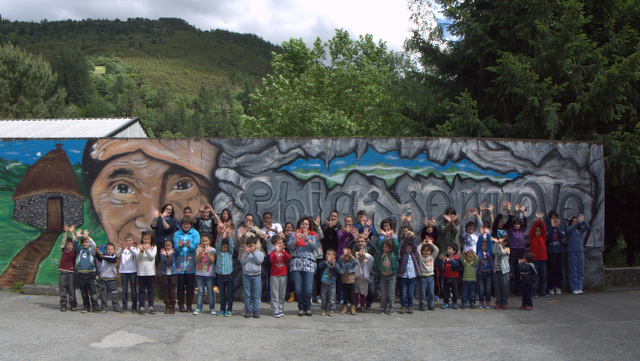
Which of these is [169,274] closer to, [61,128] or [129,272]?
[129,272]

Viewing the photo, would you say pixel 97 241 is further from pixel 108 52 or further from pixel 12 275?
pixel 108 52

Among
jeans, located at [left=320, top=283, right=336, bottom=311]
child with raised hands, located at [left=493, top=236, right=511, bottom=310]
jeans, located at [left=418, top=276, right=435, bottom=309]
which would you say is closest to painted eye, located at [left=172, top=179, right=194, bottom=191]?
jeans, located at [left=320, top=283, right=336, bottom=311]

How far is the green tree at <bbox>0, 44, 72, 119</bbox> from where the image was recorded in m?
36.8

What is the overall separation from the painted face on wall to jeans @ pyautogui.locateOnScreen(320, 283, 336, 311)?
314 cm

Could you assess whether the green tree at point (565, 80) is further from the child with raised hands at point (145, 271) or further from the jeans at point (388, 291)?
the child with raised hands at point (145, 271)

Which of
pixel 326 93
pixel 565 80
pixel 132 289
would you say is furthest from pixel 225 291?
pixel 326 93

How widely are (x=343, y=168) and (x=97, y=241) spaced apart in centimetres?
512

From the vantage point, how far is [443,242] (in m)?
9.95

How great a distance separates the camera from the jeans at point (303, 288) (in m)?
8.81

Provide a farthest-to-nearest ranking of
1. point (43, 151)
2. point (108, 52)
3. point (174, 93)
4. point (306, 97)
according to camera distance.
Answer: point (108, 52) < point (174, 93) < point (306, 97) < point (43, 151)

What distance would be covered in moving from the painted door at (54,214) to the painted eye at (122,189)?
1185 mm

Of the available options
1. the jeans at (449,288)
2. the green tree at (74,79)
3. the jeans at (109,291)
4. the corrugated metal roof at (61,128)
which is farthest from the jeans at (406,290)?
the green tree at (74,79)

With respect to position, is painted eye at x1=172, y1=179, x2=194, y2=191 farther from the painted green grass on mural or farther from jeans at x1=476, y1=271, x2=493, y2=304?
jeans at x1=476, y1=271, x2=493, y2=304

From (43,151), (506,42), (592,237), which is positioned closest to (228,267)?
(43,151)
